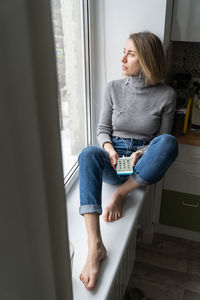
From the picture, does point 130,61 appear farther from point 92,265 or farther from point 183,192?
point 92,265

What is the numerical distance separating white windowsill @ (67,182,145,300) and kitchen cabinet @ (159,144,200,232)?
0.39m

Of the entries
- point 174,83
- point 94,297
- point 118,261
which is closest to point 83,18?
point 174,83

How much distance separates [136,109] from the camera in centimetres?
148

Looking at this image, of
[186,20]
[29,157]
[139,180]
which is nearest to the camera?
A: [29,157]

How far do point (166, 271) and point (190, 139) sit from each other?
756 mm

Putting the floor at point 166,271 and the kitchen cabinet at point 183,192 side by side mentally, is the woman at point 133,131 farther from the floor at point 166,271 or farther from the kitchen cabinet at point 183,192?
the floor at point 166,271

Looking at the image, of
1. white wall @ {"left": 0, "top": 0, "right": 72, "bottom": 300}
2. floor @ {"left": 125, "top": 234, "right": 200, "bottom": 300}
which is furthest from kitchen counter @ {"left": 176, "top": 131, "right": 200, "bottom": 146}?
white wall @ {"left": 0, "top": 0, "right": 72, "bottom": 300}

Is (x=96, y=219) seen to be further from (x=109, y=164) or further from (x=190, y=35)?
(x=190, y=35)

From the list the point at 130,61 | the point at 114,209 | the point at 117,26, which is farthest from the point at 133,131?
the point at 117,26

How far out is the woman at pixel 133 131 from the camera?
1229 millimetres

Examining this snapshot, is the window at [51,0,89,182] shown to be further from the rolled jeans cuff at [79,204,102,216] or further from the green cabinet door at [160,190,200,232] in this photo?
the green cabinet door at [160,190,200,232]

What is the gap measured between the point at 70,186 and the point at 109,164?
26 cm

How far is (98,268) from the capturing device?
3.23 ft

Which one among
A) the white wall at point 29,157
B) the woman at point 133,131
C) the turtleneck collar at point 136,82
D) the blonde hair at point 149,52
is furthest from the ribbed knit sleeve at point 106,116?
the white wall at point 29,157
